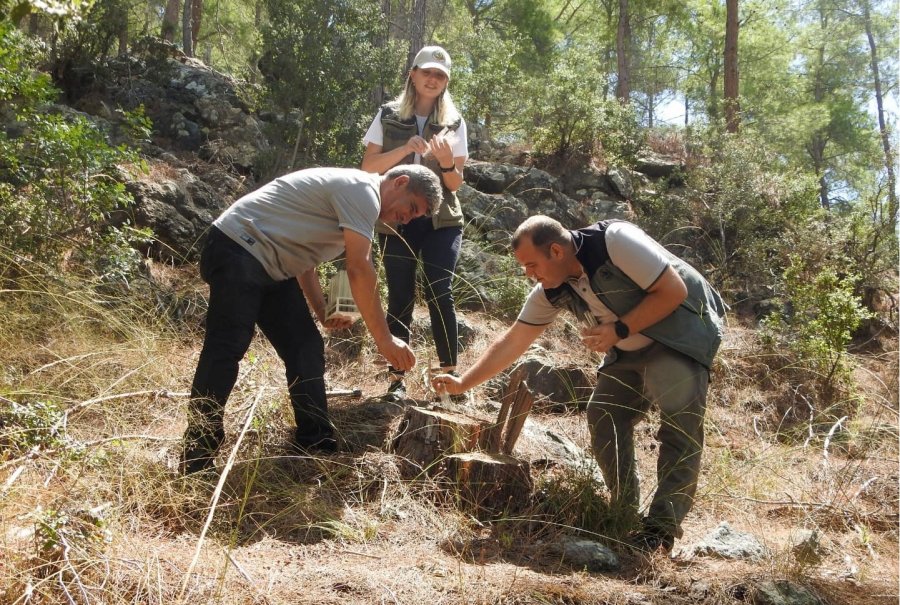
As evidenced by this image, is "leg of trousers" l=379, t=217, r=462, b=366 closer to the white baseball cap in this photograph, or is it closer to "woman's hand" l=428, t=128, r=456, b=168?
"woman's hand" l=428, t=128, r=456, b=168

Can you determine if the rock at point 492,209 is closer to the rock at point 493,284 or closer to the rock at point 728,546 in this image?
the rock at point 493,284

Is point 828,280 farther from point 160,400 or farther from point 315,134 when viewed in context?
point 160,400

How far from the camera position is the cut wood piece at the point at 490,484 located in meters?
3.37

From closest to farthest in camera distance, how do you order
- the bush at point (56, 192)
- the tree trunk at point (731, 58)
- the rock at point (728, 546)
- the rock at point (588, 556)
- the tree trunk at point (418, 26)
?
the rock at point (588, 556) < the rock at point (728, 546) < the bush at point (56, 192) < the tree trunk at point (418, 26) < the tree trunk at point (731, 58)

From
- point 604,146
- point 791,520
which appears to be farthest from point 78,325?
point 604,146

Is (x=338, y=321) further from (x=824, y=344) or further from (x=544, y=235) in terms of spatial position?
(x=824, y=344)

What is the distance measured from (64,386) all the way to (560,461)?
2.42 metres

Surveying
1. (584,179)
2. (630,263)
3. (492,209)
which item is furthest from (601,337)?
(584,179)

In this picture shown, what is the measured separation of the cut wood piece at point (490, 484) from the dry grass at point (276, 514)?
0.29ft

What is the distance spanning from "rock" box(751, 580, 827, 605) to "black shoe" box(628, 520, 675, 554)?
0.44 m

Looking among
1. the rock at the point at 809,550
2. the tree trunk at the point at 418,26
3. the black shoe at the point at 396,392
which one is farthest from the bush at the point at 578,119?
the rock at the point at 809,550

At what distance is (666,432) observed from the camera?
3156 millimetres

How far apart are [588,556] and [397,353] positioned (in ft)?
3.74

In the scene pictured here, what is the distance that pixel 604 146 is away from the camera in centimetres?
1152
